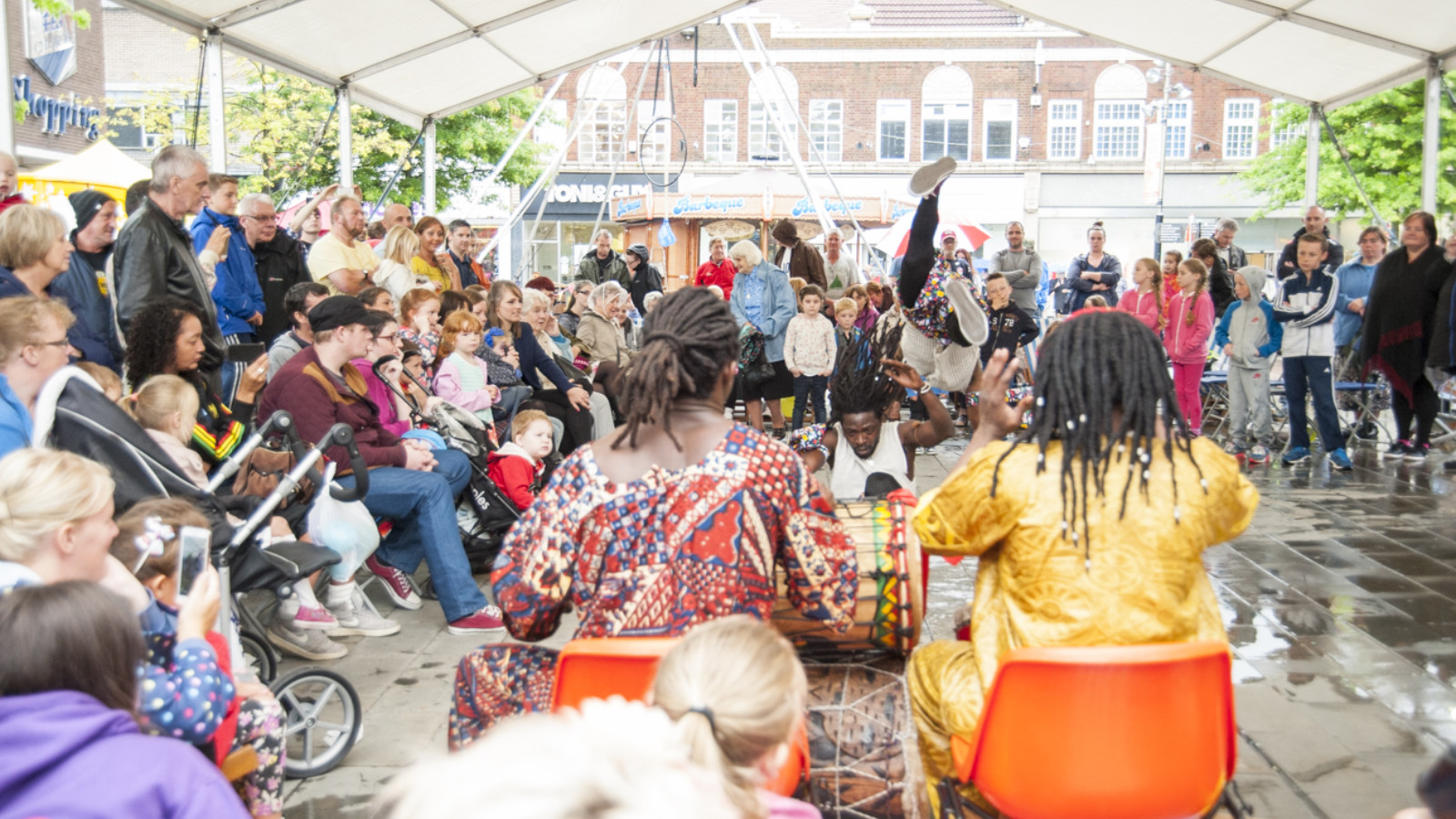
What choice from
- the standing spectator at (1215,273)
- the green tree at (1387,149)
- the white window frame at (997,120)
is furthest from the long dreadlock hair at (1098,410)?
the white window frame at (997,120)

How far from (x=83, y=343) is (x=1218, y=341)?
31.8 feet

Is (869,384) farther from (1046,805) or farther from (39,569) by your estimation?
(39,569)

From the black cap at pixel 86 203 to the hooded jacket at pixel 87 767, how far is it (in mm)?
4711

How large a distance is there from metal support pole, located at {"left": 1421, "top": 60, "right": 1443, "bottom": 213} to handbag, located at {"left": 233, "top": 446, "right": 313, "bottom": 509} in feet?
28.7

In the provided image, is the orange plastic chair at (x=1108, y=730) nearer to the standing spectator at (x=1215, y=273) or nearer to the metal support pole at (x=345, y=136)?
the metal support pole at (x=345, y=136)

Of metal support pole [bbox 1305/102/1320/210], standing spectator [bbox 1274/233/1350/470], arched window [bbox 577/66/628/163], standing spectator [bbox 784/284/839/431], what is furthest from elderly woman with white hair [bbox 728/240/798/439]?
arched window [bbox 577/66/628/163]

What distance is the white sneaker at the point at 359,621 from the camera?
5.00 metres

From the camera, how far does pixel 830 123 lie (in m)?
35.0

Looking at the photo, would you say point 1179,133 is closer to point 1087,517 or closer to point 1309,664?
point 1309,664

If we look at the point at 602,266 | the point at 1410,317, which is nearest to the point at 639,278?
the point at 602,266

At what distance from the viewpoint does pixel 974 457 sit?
8.30 feet

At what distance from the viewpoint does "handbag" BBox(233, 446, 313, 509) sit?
15.4ft

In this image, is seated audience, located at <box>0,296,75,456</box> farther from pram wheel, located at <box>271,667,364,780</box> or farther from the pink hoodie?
the pink hoodie

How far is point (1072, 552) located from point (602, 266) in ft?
34.4
